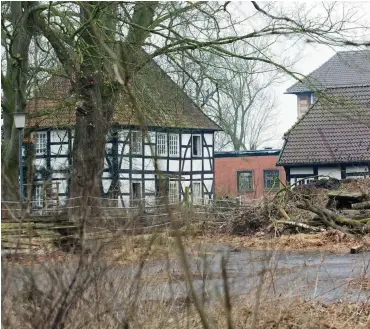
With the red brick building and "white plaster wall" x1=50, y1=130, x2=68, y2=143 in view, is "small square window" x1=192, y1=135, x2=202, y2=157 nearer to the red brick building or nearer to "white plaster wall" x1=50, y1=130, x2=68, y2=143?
the red brick building

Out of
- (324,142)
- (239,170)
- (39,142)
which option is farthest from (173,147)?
(324,142)

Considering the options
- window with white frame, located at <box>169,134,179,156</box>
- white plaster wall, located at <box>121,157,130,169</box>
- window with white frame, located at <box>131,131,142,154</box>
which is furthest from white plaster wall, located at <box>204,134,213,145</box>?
window with white frame, located at <box>131,131,142,154</box>

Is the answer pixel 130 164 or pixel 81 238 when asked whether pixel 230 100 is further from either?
pixel 81 238

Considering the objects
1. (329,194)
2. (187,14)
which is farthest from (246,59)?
(329,194)

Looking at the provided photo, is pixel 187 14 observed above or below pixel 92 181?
above

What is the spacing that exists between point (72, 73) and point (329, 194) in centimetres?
777

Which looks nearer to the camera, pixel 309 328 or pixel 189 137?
pixel 309 328

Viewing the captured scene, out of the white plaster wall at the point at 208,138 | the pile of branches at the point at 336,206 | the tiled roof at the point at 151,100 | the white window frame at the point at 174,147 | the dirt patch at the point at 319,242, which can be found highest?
the white plaster wall at the point at 208,138

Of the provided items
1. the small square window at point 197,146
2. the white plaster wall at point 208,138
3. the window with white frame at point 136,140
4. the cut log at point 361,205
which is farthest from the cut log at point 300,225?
the small square window at point 197,146

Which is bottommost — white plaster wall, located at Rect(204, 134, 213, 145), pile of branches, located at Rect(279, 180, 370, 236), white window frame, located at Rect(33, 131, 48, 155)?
pile of branches, located at Rect(279, 180, 370, 236)

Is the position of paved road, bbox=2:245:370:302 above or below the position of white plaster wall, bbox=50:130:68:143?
below

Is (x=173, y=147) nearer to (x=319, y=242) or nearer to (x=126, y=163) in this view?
(x=319, y=242)

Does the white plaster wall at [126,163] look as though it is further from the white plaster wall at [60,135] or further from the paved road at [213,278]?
the paved road at [213,278]

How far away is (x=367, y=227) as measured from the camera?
61.0ft
